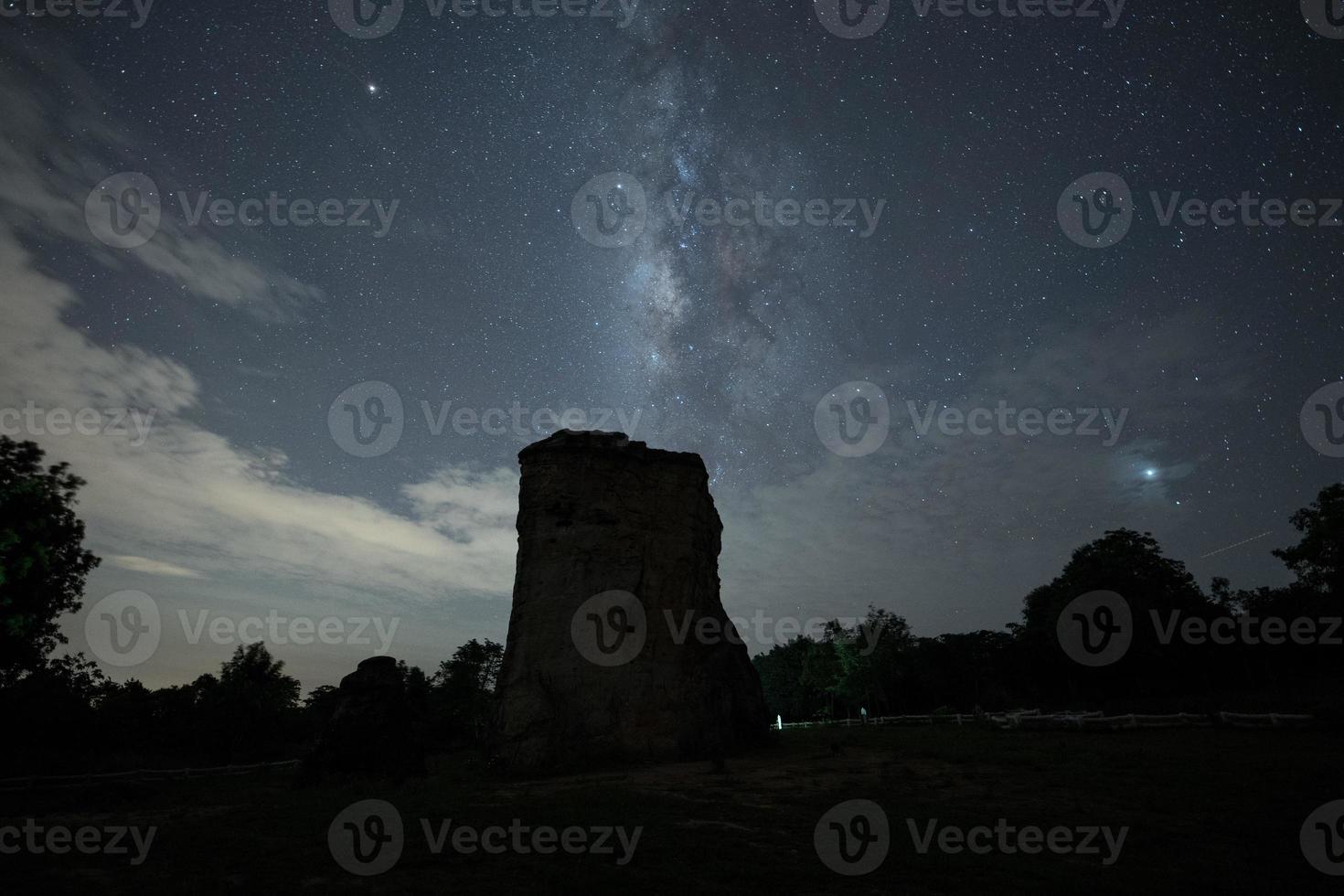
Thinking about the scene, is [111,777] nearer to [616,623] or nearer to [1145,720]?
[616,623]

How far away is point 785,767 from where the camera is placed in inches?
840

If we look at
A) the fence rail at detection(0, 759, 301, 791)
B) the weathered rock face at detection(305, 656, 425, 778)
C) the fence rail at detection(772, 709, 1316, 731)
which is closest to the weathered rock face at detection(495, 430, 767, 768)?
the weathered rock face at detection(305, 656, 425, 778)

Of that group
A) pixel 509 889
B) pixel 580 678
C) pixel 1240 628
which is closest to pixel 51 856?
pixel 509 889

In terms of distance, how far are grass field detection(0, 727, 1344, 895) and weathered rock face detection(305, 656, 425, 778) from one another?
149cm

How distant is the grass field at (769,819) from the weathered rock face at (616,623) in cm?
231

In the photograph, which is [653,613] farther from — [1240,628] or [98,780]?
[1240,628]

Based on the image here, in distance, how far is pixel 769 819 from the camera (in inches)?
512

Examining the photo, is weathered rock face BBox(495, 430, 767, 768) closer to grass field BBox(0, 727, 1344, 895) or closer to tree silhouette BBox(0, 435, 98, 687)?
grass field BBox(0, 727, 1344, 895)

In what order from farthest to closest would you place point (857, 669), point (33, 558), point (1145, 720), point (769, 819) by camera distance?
point (857, 669), point (1145, 720), point (33, 558), point (769, 819)

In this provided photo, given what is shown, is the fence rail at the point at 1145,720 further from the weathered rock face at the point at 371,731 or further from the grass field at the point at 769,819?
the weathered rock face at the point at 371,731

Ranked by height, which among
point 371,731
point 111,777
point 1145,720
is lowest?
point 111,777

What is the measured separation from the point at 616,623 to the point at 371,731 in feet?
32.3

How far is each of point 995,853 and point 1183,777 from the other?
31.0ft

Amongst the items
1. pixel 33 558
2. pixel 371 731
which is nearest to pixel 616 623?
pixel 371 731
